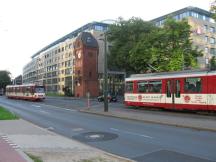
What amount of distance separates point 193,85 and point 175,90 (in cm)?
201

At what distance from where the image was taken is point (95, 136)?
16.4 meters

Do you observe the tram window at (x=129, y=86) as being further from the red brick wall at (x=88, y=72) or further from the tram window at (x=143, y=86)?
the red brick wall at (x=88, y=72)

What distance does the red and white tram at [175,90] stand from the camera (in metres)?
25.7

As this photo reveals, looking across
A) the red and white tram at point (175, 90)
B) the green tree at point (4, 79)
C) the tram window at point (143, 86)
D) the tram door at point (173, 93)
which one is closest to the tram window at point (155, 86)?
the red and white tram at point (175, 90)

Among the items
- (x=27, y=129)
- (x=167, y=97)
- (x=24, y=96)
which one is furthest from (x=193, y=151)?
(x=24, y=96)

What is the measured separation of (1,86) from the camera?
166750 millimetres

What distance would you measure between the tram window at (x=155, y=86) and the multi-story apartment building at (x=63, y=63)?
54869 mm

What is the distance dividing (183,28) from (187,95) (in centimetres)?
2282

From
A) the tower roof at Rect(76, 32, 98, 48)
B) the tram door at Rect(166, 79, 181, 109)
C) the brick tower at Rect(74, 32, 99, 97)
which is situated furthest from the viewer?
the tower roof at Rect(76, 32, 98, 48)

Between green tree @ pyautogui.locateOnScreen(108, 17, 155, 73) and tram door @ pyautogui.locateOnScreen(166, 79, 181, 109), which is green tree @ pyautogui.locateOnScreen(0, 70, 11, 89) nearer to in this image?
green tree @ pyautogui.locateOnScreen(108, 17, 155, 73)

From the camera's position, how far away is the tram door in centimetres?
2852

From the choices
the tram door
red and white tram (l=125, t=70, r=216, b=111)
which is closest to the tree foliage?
red and white tram (l=125, t=70, r=216, b=111)

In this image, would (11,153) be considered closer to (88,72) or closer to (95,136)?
(95,136)

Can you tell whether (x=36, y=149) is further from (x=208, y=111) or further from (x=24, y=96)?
(x=24, y=96)
